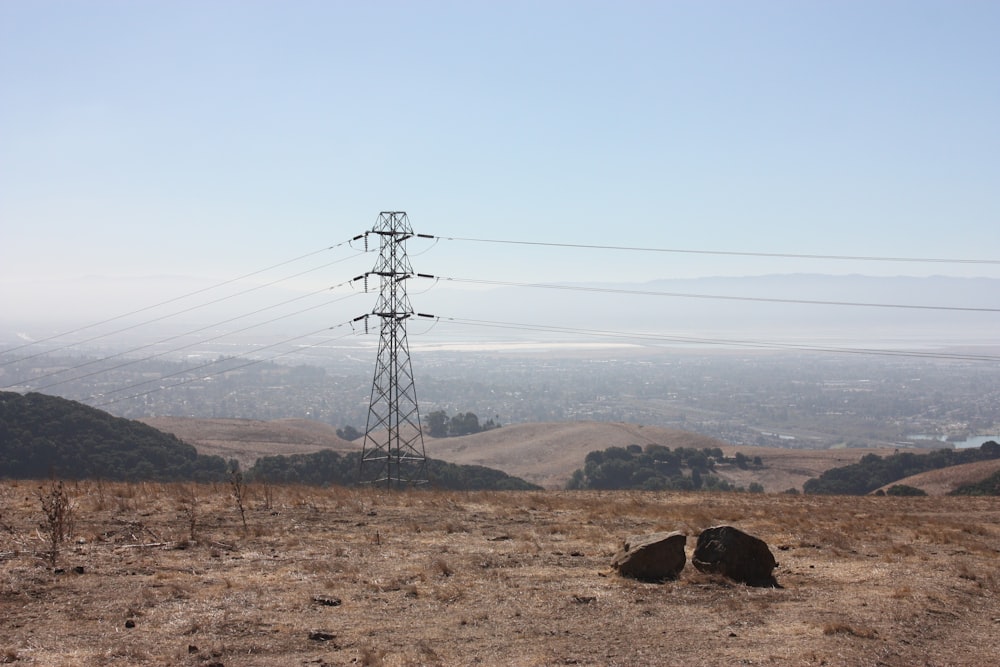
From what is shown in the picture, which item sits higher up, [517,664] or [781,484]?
[517,664]

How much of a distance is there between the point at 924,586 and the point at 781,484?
6097cm

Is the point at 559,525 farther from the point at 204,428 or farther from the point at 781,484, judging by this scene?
the point at 204,428

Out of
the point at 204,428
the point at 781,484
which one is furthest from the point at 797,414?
the point at 204,428

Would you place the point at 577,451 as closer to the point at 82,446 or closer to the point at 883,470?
the point at 883,470

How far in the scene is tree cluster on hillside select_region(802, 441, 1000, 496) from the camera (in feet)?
191

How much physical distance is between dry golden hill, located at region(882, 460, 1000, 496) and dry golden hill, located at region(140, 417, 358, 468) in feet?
180

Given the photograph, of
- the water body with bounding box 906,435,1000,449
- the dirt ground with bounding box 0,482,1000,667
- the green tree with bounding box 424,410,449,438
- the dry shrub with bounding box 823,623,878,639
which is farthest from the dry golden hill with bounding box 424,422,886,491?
the dry shrub with bounding box 823,623,878,639

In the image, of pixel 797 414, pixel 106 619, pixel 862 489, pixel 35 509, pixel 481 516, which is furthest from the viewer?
pixel 797 414

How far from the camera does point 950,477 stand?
51625 mm

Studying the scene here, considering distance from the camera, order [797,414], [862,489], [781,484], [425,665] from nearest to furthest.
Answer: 1. [425,665]
2. [862,489]
3. [781,484]
4. [797,414]

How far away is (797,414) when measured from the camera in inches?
6821

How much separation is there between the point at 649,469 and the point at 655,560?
5866 centimetres

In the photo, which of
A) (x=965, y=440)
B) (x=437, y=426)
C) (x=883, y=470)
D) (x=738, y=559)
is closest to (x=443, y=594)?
(x=738, y=559)

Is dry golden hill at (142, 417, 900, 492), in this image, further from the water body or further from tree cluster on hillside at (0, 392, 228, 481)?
the water body
